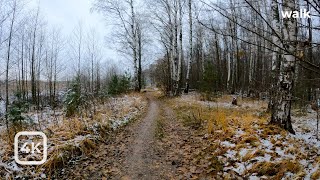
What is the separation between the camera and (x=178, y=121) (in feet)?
32.4

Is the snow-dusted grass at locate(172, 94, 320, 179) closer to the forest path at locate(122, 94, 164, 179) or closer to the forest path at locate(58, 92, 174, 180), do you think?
the forest path at locate(58, 92, 174, 180)

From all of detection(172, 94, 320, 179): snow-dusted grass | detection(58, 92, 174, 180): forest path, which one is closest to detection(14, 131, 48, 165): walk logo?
detection(58, 92, 174, 180): forest path

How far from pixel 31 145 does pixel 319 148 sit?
597cm

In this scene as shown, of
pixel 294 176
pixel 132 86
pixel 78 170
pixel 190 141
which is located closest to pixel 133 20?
pixel 132 86

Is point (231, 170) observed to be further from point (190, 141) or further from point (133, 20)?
point (133, 20)

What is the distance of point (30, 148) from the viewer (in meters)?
5.45

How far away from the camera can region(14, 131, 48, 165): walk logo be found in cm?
495

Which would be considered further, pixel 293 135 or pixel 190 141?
pixel 190 141

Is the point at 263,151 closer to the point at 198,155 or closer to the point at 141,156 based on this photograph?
the point at 198,155

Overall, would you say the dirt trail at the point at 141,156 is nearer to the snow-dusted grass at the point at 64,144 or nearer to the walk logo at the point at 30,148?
the snow-dusted grass at the point at 64,144

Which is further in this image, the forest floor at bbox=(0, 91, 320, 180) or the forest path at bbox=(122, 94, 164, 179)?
the forest path at bbox=(122, 94, 164, 179)

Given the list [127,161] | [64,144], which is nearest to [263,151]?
[127,161]

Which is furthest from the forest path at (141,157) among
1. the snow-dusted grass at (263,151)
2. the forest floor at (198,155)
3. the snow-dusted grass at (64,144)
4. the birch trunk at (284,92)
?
the birch trunk at (284,92)

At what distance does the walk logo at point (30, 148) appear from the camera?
4945mm
